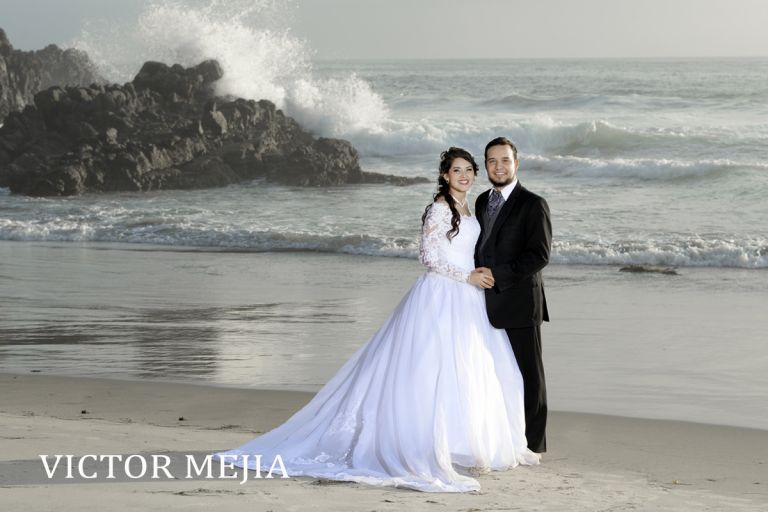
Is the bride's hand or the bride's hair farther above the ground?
the bride's hair

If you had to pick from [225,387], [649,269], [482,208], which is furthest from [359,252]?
[482,208]

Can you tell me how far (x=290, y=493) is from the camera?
466 cm

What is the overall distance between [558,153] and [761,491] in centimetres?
2678

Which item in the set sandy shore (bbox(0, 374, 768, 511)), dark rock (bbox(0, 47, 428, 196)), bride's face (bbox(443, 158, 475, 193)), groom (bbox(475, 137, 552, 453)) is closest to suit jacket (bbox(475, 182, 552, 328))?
groom (bbox(475, 137, 552, 453))

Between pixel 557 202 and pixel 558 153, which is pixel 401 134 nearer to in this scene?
pixel 558 153

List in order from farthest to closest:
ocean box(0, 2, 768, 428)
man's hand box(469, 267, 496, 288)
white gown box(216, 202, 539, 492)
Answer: ocean box(0, 2, 768, 428) → man's hand box(469, 267, 496, 288) → white gown box(216, 202, 539, 492)

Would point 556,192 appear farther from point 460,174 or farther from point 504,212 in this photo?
point 460,174

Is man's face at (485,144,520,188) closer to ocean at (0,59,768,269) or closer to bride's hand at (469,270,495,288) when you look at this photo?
bride's hand at (469,270,495,288)

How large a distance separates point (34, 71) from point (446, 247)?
39640mm

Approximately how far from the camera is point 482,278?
17.4ft

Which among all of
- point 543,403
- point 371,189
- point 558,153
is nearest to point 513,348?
point 543,403

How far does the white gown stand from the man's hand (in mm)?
39

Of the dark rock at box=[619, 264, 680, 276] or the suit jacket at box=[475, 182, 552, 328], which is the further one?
the dark rock at box=[619, 264, 680, 276]

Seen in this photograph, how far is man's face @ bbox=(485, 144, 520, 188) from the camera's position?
538cm
